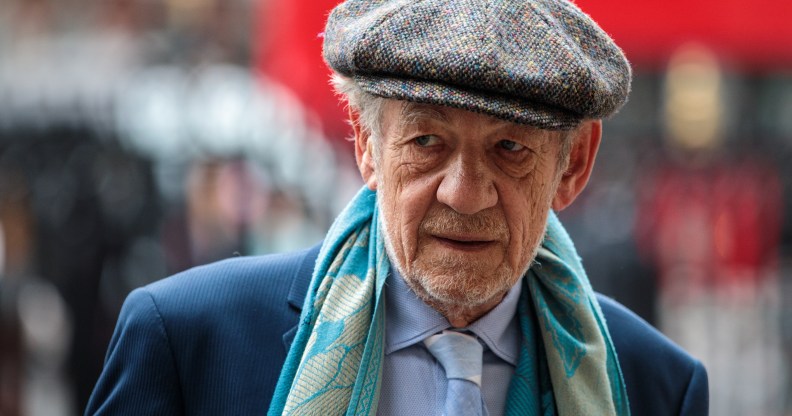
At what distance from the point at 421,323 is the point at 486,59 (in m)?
0.61

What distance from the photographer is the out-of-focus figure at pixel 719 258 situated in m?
9.69

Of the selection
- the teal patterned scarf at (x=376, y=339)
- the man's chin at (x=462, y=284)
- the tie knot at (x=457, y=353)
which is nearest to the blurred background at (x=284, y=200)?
the teal patterned scarf at (x=376, y=339)

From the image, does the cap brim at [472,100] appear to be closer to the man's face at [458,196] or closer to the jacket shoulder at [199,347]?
the man's face at [458,196]

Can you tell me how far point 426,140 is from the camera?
8.30 ft

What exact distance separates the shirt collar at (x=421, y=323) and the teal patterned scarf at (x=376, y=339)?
0.12 ft

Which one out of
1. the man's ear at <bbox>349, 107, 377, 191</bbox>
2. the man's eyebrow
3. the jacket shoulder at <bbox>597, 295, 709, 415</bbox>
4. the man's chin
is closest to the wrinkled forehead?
the man's eyebrow

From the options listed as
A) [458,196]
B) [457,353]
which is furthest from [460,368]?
[458,196]

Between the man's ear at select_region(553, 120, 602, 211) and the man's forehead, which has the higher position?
the man's forehead

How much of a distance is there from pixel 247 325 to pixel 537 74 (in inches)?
31.6

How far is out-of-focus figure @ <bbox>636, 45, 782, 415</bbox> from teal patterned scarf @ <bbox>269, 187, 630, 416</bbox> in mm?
6968

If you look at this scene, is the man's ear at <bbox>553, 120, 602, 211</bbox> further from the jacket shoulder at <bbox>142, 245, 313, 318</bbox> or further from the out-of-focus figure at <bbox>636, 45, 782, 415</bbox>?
the out-of-focus figure at <bbox>636, 45, 782, 415</bbox>

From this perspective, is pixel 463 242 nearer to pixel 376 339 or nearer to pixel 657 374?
pixel 376 339

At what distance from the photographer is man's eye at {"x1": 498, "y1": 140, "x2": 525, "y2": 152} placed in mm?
2536

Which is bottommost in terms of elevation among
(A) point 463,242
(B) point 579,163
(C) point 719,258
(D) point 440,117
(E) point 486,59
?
(C) point 719,258
